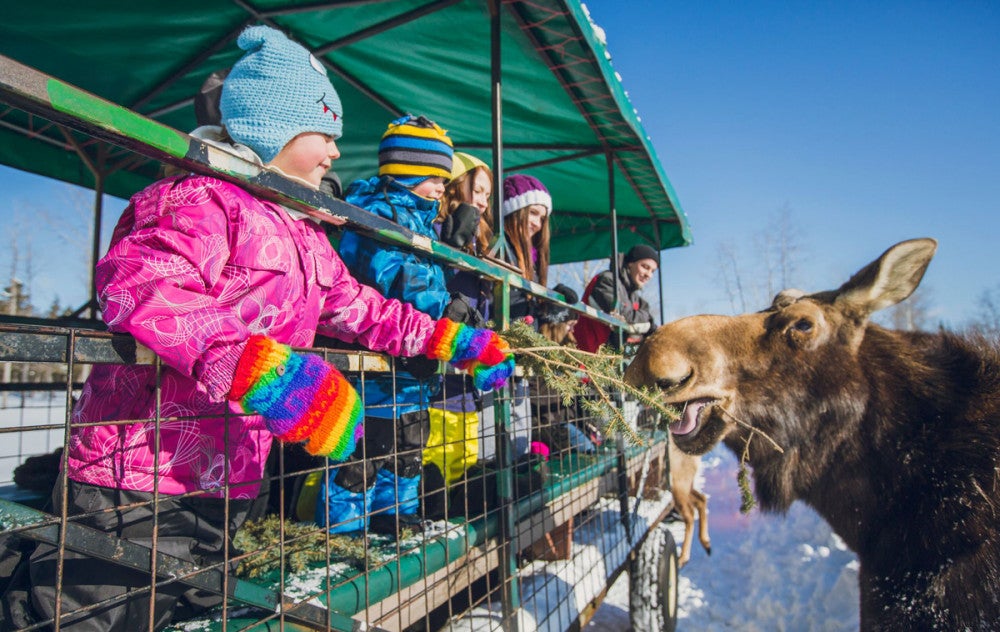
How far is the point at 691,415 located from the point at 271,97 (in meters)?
2.16

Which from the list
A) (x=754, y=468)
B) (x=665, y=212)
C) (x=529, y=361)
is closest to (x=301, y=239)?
(x=529, y=361)

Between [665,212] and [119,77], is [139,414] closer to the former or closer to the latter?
[119,77]

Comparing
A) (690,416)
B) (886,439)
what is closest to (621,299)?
(690,416)

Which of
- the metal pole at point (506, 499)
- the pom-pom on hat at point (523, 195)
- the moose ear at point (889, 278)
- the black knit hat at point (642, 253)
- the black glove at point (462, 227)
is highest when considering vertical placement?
the pom-pom on hat at point (523, 195)

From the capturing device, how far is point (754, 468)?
2.68 meters

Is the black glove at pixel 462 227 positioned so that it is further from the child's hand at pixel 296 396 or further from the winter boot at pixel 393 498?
the child's hand at pixel 296 396

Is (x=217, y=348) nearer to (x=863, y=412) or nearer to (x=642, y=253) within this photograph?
(x=863, y=412)

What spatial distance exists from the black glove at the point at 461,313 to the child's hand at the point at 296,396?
3.78 ft

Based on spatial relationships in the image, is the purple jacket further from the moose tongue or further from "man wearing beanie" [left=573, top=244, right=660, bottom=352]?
"man wearing beanie" [left=573, top=244, right=660, bottom=352]

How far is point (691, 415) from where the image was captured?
7.94 ft

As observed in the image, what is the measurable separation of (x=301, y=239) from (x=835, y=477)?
Result: 8.36 feet

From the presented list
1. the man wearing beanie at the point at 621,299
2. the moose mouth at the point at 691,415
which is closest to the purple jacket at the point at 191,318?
the moose mouth at the point at 691,415

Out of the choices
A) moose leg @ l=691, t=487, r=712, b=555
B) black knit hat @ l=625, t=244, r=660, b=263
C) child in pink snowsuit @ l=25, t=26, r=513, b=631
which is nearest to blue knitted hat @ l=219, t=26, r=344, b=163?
child in pink snowsuit @ l=25, t=26, r=513, b=631

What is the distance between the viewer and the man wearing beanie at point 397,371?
6.35ft
